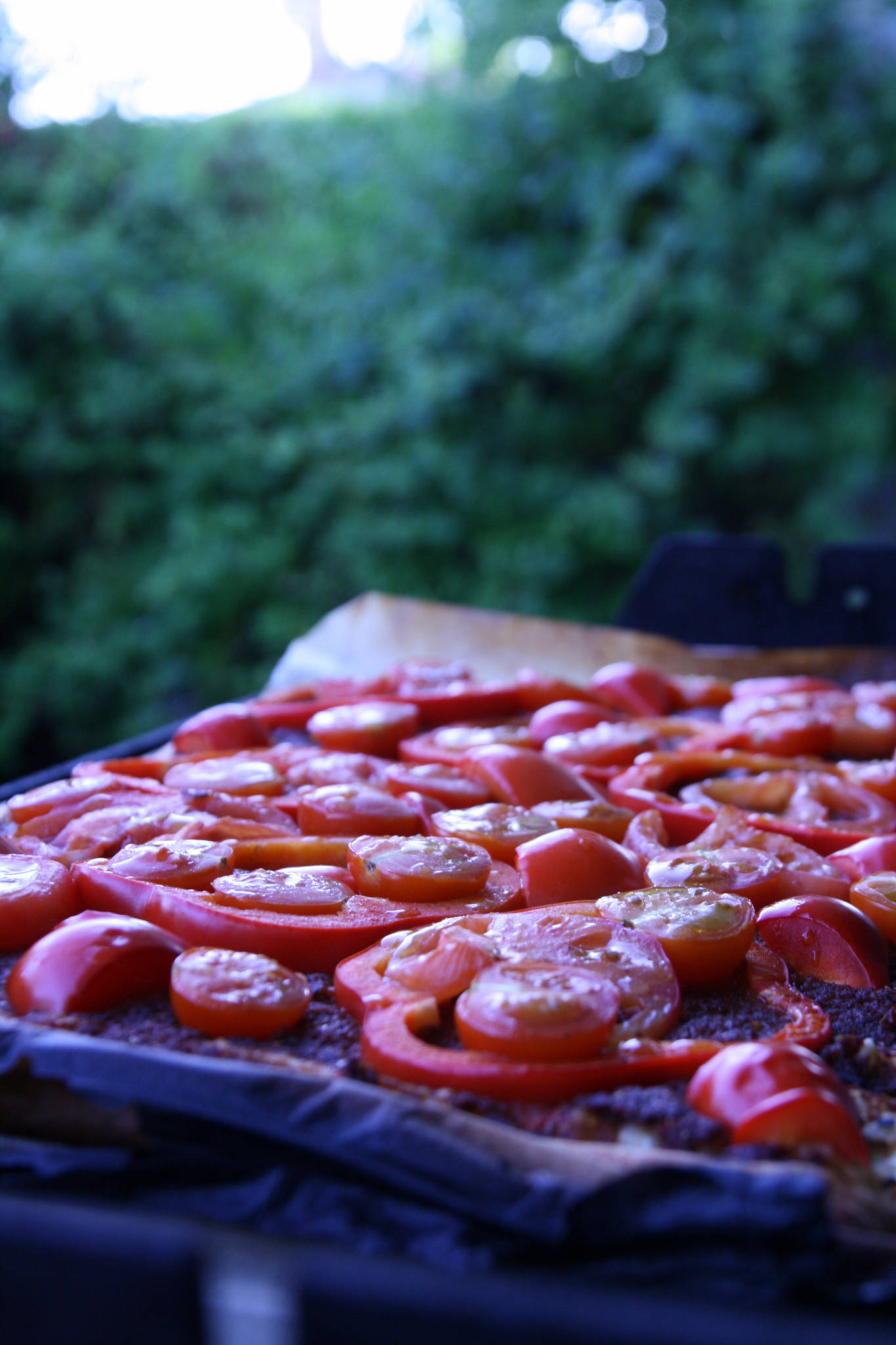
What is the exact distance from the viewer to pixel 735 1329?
50 cm

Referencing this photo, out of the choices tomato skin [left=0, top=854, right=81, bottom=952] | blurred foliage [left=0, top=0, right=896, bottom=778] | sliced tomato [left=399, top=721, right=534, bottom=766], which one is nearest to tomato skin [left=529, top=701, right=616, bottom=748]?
sliced tomato [left=399, top=721, right=534, bottom=766]

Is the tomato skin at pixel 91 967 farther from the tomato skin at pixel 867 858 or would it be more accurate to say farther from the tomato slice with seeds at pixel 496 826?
the tomato skin at pixel 867 858

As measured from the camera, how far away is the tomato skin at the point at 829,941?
1113 millimetres

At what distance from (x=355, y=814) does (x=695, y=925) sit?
0.46 m

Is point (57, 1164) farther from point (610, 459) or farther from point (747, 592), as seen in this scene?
point (610, 459)

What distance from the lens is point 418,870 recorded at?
1.20 meters

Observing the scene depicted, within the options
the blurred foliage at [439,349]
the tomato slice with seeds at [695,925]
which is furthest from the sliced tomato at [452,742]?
the blurred foliage at [439,349]

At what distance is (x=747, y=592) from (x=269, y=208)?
3.41m

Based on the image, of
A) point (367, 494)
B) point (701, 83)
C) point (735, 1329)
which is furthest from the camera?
point (367, 494)

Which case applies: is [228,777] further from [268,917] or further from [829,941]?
[829,941]

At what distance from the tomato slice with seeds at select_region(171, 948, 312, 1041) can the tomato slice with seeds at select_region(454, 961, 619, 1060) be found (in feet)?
0.50

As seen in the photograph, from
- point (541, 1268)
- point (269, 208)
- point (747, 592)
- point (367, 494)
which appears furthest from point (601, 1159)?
point (269, 208)

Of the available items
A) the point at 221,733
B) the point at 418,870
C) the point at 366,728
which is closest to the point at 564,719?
the point at 366,728

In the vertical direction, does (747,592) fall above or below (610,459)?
below
